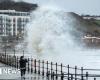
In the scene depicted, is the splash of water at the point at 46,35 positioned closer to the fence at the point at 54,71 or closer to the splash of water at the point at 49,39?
the splash of water at the point at 49,39

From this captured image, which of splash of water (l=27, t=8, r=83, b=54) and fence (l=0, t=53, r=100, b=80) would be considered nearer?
fence (l=0, t=53, r=100, b=80)

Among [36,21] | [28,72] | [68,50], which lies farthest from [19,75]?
[68,50]

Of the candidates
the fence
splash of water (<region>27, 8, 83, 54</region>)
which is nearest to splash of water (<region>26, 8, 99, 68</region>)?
splash of water (<region>27, 8, 83, 54</region>)

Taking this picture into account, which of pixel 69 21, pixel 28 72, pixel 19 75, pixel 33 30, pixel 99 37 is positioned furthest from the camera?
pixel 99 37

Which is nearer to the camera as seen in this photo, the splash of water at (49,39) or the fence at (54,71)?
the fence at (54,71)

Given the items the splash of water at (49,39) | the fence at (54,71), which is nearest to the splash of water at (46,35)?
the splash of water at (49,39)

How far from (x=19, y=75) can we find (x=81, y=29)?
120993 mm

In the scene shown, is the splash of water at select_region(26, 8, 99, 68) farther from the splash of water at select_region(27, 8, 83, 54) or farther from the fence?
the fence

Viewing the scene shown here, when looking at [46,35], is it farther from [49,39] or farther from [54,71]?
[54,71]

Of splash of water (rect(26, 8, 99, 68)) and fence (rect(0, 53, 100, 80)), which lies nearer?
fence (rect(0, 53, 100, 80))

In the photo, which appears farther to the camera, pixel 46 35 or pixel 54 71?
pixel 46 35

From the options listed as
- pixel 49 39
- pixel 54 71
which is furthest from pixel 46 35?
pixel 54 71

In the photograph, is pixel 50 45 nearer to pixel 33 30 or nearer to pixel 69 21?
pixel 33 30

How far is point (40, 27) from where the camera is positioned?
9875 cm
